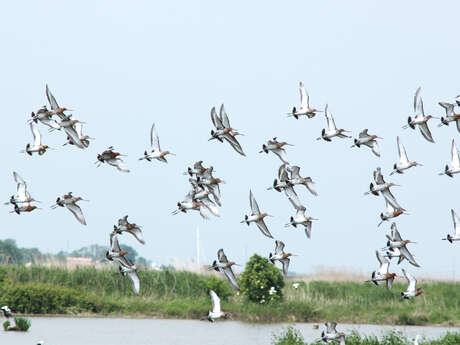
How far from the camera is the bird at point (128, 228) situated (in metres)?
18.3

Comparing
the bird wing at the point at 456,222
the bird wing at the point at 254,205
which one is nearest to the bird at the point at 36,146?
the bird wing at the point at 254,205

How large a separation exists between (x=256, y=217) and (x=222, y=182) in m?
1.22

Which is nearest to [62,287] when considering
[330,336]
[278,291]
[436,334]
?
[278,291]

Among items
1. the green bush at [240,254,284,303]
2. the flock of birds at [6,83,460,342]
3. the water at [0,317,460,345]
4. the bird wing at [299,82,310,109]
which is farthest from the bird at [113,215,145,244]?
the green bush at [240,254,284,303]

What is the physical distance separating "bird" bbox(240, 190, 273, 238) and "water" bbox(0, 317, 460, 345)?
9149 millimetres

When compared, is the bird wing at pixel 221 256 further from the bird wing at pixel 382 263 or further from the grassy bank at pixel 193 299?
the grassy bank at pixel 193 299

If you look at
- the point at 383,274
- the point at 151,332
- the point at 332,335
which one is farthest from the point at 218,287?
the point at 383,274

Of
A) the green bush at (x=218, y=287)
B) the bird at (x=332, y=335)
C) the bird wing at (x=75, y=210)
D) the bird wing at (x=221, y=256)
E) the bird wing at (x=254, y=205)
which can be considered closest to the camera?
the bird wing at (x=75, y=210)

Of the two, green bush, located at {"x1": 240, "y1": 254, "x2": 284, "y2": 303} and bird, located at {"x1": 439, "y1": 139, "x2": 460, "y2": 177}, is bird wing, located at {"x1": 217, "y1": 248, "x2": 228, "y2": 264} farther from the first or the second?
green bush, located at {"x1": 240, "y1": 254, "x2": 284, "y2": 303}

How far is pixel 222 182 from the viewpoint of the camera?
19.9 m

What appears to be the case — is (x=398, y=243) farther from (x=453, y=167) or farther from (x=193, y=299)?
(x=193, y=299)

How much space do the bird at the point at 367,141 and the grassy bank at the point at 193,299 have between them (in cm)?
1779

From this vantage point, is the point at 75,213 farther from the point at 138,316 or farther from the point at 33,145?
the point at 138,316

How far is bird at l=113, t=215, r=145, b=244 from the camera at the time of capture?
60.1ft
